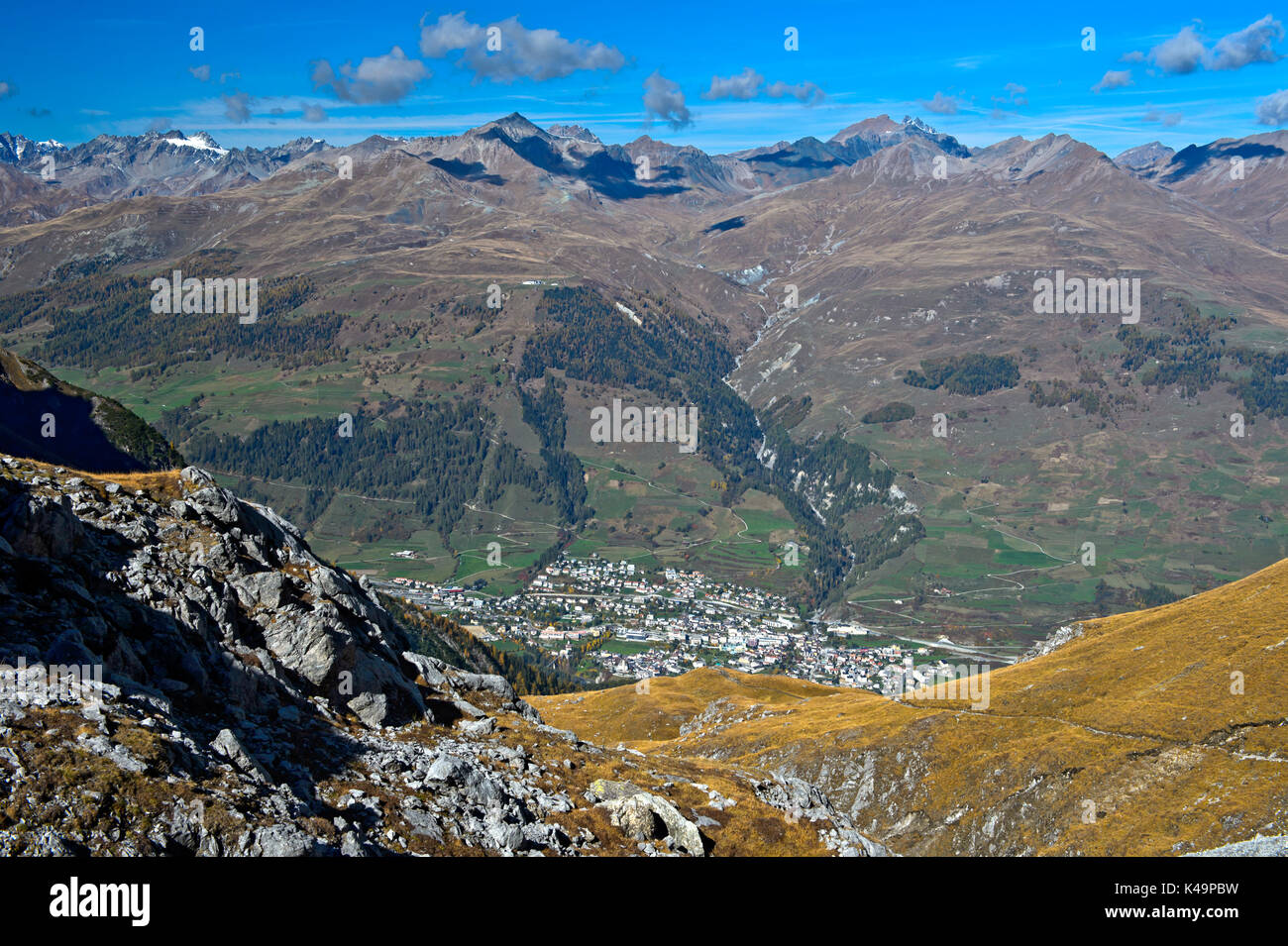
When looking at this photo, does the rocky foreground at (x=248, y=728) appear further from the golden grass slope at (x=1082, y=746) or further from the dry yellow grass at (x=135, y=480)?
Answer: the golden grass slope at (x=1082, y=746)

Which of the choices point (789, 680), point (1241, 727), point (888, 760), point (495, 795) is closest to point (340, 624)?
point (495, 795)

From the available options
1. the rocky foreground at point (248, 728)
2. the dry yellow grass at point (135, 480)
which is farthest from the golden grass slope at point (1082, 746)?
the dry yellow grass at point (135, 480)

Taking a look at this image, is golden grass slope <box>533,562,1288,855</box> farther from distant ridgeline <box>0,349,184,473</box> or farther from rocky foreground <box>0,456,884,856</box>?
distant ridgeline <box>0,349,184,473</box>

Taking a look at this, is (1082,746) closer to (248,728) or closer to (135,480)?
(248,728)

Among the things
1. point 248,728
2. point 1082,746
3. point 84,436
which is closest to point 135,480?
point 248,728

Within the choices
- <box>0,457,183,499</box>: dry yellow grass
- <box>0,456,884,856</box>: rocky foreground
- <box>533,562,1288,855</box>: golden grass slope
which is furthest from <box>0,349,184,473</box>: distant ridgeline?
<box>0,456,884,856</box>: rocky foreground
